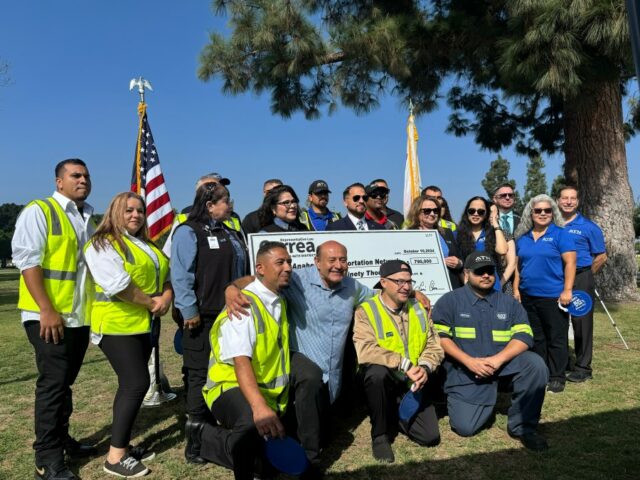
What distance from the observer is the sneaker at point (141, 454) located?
3287mm

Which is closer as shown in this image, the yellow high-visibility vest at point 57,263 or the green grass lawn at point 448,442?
the yellow high-visibility vest at point 57,263

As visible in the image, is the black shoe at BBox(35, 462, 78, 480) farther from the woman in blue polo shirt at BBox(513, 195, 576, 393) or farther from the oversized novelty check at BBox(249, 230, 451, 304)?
the woman in blue polo shirt at BBox(513, 195, 576, 393)

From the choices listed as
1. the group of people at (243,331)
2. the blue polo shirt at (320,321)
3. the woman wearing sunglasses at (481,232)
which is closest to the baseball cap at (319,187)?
the group of people at (243,331)

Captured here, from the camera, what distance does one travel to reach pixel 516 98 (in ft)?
28.5

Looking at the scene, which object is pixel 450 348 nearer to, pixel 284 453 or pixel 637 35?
pixel 284 453

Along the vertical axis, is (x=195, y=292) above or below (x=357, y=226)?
below

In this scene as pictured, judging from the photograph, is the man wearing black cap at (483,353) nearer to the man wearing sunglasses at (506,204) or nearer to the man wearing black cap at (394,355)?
the man wearing black cap at (394,355)

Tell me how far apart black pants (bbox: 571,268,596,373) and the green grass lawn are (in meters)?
0.20

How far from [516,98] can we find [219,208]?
715cm

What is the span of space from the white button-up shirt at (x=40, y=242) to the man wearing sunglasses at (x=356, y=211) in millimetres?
2463

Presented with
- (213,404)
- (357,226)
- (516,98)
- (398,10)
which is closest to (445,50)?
(398,10)

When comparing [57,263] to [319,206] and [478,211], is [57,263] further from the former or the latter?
[478,211]

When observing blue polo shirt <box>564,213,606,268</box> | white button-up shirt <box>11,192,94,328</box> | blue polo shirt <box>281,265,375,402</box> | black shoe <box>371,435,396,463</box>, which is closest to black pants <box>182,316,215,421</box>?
blue polo shirt <box>281,265,375,402</box>

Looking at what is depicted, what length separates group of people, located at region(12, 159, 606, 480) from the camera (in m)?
2.92
